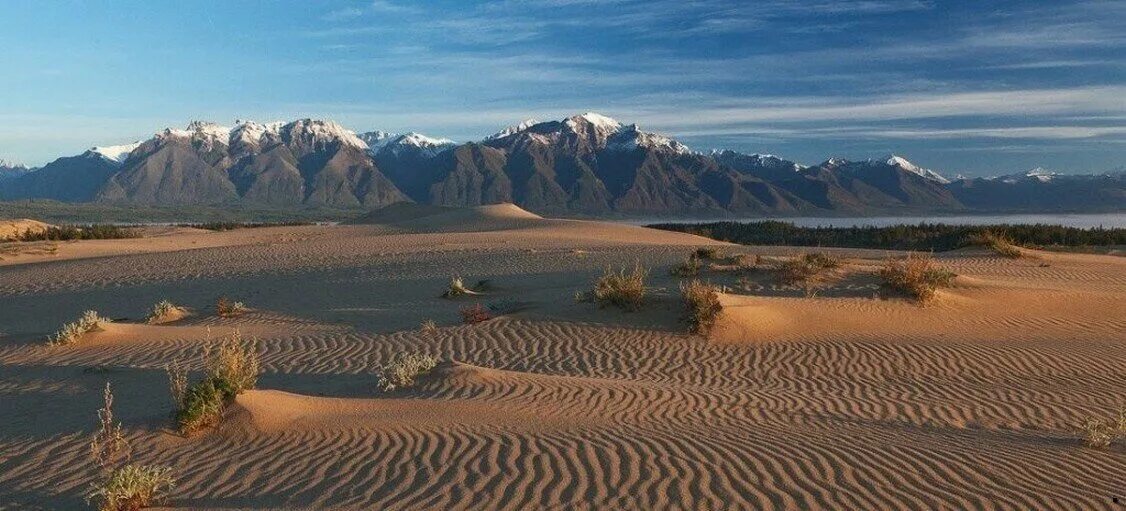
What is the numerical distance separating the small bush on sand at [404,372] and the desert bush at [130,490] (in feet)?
12.2

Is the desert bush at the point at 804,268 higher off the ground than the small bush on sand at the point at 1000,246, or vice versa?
the desert bush at the point at 804,268

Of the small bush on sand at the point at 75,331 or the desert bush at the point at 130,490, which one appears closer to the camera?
the desert bush at the point at 130,490

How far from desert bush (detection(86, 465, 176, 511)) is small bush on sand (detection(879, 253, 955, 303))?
13566 millimetres

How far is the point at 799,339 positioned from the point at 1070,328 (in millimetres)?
5317

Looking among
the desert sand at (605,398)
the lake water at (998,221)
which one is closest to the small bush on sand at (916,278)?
the desert sand at (605,398)

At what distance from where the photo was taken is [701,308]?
43.8 feet

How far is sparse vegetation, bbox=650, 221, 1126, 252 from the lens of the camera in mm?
41281

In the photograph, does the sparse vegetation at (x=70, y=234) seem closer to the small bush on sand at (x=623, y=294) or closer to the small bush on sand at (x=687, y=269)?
the small bush on sand at (x=687, y=269)

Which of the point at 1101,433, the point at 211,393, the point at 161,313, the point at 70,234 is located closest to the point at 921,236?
the point at 161,313

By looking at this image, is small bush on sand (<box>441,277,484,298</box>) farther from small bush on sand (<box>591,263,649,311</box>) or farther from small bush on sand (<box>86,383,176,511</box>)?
small bush on sand (<box>86,383,176,511</box>)

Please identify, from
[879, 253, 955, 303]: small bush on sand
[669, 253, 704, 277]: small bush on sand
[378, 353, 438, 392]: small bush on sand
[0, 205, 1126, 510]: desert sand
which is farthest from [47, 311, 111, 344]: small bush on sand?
[879, 253, 955, 303]: small bush on sand

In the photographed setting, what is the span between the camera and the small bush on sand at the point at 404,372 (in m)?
9.66

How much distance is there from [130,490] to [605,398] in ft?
15.8

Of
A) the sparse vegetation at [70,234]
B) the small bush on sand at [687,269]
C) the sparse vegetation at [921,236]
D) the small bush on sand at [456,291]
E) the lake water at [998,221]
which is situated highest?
the small bush on sand at [687,269]
